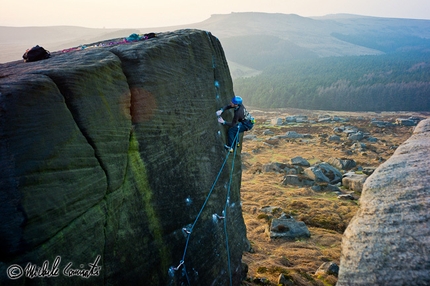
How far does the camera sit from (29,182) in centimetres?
439

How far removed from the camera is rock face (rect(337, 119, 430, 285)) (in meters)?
6.31

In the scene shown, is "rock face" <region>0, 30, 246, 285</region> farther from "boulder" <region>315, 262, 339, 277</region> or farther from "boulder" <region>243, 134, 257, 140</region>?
"boulder" <region>243, 134, 257, 140</region>

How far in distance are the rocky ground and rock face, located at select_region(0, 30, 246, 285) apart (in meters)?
2.76

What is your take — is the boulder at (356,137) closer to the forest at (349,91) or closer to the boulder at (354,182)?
the boulder at (354,182)

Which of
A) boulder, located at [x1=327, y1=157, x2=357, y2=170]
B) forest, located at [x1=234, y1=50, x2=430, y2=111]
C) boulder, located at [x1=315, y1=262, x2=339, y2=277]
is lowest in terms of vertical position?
forest, located at [x1=234, y1=50, x2=430, y2=111]

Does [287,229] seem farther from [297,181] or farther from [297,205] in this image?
[297,181]

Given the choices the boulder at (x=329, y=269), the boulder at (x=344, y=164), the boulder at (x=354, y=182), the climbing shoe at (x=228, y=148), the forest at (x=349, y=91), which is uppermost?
the climbing shoe at (x=228, y=148)

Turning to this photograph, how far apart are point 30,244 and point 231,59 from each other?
157 metres

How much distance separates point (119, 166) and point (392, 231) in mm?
5904

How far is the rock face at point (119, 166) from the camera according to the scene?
4.43 m

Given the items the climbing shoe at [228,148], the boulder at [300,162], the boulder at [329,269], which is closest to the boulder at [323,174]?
the boulder at [300,162]

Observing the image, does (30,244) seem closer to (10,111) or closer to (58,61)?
(10,111)

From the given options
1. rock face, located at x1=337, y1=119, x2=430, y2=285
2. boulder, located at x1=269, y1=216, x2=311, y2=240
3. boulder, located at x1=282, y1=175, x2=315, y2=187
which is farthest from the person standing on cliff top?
boulder, located at x1=282, y1=175, x2=315, y2=187

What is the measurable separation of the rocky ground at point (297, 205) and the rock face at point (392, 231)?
8.69 feet
